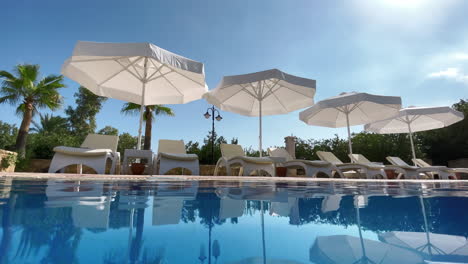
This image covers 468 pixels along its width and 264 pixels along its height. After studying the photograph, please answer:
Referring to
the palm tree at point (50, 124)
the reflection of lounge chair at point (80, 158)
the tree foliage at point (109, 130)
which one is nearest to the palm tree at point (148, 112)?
the reflection of lounge chair at point (80, 158)

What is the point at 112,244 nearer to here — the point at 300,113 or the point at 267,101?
the point at 267,101

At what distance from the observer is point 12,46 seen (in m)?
15.0

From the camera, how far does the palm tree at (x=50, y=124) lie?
86.9ft

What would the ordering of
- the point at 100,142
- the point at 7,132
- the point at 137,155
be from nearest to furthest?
the point at 137,155 → the point at 100,142 → the point at 7,132

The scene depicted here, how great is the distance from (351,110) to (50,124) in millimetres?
30501

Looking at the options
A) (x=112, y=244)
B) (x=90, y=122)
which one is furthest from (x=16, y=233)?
(x=90, y=122)

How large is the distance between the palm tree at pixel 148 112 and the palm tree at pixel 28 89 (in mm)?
3821

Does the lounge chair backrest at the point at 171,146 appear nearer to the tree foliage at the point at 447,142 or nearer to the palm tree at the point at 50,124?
the tree foliage at the point at 447,142

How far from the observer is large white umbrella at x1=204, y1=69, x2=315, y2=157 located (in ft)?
24.7

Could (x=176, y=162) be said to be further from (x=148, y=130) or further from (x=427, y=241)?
(x=148, y=130)

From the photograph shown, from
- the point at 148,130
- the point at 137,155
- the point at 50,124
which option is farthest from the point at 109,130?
the point at 137,155

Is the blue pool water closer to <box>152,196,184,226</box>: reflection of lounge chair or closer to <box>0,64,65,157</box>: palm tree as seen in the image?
<box>152,196,184,226</box>: reflection of lounge chair

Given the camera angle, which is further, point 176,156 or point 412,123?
point 412,123

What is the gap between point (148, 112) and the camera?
1433 cm
